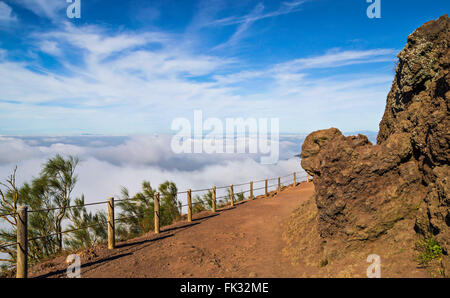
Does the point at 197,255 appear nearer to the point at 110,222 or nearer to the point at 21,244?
the point at 110,222

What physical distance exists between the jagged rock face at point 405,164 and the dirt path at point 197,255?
186 centimetres

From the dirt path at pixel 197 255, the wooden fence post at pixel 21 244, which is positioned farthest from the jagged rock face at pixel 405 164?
the wooden fence post at pixel 21 244

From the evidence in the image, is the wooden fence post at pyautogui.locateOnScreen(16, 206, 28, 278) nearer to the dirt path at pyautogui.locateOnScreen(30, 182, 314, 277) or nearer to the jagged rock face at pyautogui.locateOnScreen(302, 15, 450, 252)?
the dirt path at pyautogui.locateOnScreen(30, 182, 314, 277)

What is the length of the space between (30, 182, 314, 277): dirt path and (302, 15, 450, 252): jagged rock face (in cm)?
186

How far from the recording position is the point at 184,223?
11148mm

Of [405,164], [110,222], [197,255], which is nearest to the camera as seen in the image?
[405,164]

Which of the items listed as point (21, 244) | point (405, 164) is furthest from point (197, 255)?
point (405, 164)

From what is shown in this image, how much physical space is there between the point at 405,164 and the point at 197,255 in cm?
565

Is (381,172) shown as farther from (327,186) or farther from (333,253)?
(333,253)

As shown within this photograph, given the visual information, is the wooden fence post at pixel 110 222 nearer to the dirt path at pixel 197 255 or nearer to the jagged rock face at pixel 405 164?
the dirt path at pixel 197 255

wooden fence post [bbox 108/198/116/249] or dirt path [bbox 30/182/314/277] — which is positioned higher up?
wooden fence post [bbox 108/198/116/249]

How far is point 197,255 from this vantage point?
7082 millimetres

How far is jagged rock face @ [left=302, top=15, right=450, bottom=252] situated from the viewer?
4508 mm

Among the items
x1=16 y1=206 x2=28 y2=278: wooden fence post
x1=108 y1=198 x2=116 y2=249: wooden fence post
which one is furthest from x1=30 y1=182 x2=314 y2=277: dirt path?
x1=16 y1=206 x2=28 y2=278: wooden fence post
